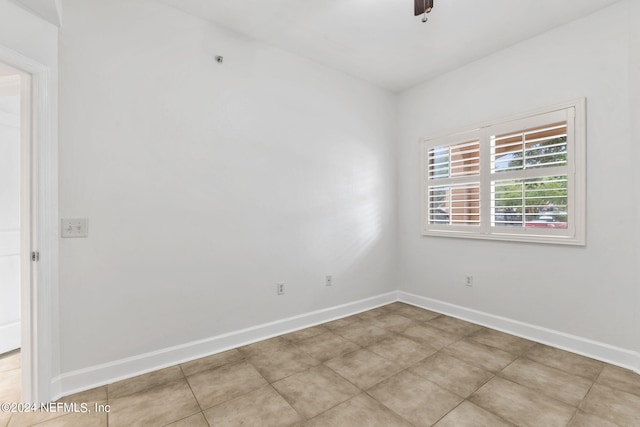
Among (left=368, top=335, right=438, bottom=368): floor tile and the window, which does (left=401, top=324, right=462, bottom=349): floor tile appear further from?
the window

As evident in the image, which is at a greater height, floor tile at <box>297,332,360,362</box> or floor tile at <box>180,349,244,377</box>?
floor tile at <box>180,349,244,377</box>

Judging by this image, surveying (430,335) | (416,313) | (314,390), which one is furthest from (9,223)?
(416,313)

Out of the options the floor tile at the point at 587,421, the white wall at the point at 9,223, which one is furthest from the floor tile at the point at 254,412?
the white wall at the point at 9,223

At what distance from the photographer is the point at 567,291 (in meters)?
→ 2.56

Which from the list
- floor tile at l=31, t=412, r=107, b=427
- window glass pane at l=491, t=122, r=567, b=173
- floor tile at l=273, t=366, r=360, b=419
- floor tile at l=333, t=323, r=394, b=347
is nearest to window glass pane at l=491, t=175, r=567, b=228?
window glass pane at l=491, t=122, r=567, b=173

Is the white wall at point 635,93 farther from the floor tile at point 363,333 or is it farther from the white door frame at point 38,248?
the white door frame at point 38,248

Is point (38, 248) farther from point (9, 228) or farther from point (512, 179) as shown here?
point (512, 179)

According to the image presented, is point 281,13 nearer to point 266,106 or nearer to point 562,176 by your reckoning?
point 266,106

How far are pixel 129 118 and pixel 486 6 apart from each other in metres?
2.94

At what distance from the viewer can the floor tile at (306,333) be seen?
110 inches

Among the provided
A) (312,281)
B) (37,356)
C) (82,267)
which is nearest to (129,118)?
(82,267)

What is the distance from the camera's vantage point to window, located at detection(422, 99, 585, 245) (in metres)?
2.52

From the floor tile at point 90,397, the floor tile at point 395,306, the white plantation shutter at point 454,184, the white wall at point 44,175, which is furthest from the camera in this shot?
the floor tile at point 395,306

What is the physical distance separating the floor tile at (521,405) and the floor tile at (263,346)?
5.14 ft
